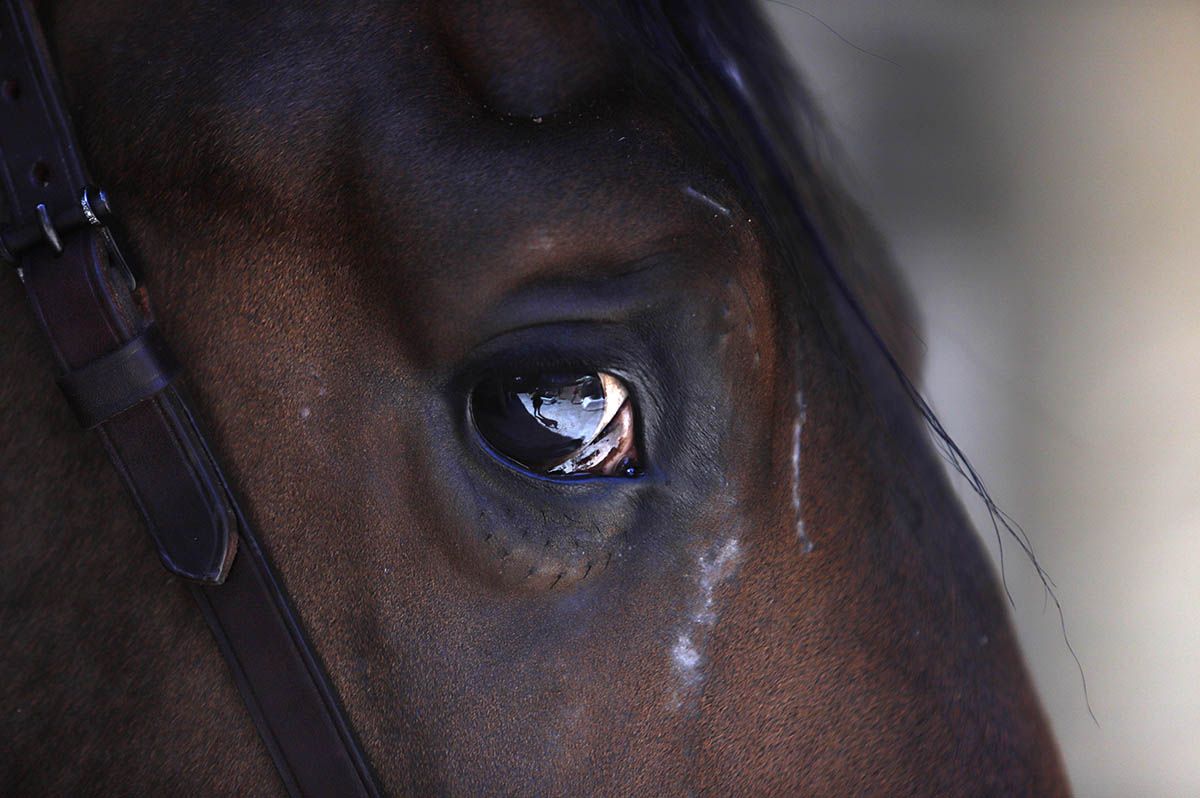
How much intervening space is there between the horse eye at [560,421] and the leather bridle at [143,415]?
7.7 inches

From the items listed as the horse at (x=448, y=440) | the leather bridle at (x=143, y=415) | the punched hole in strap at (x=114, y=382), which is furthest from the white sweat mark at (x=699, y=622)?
the punched hole in strap at (x=114, y=382)

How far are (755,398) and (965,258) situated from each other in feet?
6.91

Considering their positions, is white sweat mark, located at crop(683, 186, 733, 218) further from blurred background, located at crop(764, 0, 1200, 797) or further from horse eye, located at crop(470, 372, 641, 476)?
blurred background, located at crop(764, 0, 1200, 797)

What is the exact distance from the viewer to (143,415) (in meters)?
0.70

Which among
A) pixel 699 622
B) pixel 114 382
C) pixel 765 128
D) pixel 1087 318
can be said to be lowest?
pixel 1087 318

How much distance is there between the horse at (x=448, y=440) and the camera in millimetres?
702

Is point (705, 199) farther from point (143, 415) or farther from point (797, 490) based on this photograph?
point (143, 415)

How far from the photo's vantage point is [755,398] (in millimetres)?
721

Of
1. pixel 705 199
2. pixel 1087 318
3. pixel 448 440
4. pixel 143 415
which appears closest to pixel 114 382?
pixel 143 415

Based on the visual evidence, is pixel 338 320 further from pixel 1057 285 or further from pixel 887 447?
pixel 1057 285

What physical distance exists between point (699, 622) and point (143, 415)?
16.7 inches

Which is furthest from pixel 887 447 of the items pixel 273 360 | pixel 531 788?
pixel 273 360

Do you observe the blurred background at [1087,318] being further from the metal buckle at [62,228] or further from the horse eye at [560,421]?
the metal buckle at [62,228]

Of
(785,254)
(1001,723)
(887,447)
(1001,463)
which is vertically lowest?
(1001,463)
